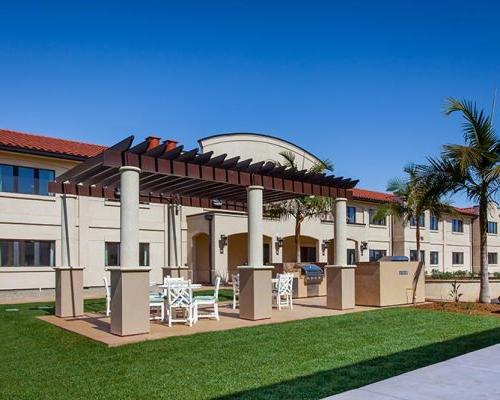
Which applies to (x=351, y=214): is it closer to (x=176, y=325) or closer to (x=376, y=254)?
(x=376, y=254)

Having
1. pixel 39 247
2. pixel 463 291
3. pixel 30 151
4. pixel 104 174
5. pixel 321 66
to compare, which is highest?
pixel 321 66

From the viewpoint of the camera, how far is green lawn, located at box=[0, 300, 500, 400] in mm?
6516

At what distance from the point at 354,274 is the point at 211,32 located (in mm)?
9211

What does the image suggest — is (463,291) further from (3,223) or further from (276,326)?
(3,223)

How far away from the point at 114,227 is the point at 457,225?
3532 centimetres

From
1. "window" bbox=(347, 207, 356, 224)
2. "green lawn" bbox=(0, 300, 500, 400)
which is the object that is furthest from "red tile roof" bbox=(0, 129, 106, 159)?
"window" bbox=(347, 207, 356, 224)

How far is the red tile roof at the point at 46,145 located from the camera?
21.7m

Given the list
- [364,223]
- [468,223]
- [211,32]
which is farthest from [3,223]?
[468,223]

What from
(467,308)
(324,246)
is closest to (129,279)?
(467,308)

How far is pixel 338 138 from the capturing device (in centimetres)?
2127

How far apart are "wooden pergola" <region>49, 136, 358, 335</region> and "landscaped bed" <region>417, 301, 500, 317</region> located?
129 inches

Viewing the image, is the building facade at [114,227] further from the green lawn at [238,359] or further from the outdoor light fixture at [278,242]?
the green lawn at [238,359]

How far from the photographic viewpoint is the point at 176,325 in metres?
11.9

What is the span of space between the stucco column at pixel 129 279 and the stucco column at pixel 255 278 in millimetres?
3063
